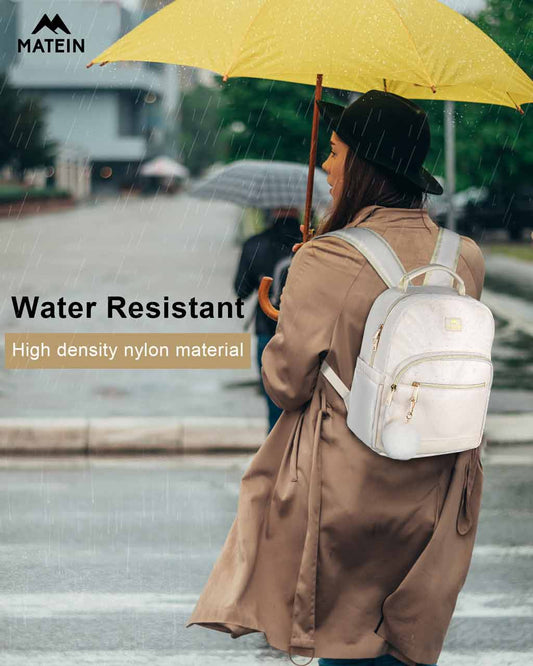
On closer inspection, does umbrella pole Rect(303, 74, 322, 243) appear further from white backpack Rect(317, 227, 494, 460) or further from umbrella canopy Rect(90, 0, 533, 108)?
white backpack Rect(317, 227, 494, 460)

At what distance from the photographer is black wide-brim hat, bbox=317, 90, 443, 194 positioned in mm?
2725

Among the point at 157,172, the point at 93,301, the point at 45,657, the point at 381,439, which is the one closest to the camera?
the point at 381,439

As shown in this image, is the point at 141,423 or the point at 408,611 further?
the point at 141,423

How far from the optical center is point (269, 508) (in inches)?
110

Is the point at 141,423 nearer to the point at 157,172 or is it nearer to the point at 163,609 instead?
the point at 163,609

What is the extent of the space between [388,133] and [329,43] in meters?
0.59

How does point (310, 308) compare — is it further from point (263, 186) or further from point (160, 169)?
point (160, 169)

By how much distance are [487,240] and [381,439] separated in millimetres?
34808

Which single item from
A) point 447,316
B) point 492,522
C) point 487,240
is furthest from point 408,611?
point 487,240

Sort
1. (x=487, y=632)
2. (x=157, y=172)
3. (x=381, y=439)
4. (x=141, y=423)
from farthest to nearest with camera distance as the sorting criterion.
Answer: (x=157, y=172) < (x=141, y=423) < (x=487, y=632) < (x=381, y=439)

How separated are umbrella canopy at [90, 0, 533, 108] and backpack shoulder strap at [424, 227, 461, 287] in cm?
68

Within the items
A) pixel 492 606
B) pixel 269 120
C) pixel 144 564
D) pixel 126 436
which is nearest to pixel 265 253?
pixel 126 436

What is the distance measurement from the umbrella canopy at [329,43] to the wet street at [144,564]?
7.21 ft

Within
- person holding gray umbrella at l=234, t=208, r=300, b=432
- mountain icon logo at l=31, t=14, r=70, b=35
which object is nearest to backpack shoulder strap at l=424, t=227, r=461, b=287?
person holding gray umbrella at l=234, t=208, r=300, b=432
